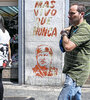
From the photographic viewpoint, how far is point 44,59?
5734mm

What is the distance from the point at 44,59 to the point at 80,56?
2725 millimetres

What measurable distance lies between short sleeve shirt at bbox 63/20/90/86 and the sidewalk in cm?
193

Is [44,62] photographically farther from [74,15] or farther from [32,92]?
[74,15]

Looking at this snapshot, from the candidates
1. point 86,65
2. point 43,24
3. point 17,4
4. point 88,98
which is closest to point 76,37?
point 86,65

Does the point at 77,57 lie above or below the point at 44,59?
above

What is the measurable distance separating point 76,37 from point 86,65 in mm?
447

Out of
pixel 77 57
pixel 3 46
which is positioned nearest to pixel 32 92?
pixel 3 46

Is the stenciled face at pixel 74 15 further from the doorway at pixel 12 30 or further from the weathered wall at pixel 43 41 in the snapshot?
the doorway at pixel 12 30

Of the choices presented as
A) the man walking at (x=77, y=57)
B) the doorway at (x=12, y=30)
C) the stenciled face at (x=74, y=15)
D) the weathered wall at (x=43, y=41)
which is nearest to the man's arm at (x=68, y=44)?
the man walking at (x=77, y=57)

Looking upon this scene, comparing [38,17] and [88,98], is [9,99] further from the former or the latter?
[38,17]

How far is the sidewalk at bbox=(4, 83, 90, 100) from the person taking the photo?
16.1 ft

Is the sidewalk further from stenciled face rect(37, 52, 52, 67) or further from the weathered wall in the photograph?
stenciled face rect(37, 52, 52, 67)

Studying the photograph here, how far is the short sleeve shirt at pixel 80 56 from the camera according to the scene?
2.98 metres

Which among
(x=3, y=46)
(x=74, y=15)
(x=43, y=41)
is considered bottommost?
(x=3, y=46)
